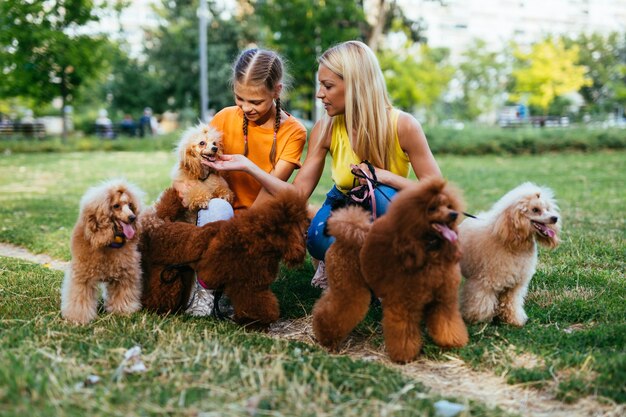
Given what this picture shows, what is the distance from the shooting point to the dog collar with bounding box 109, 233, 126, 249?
3.81m

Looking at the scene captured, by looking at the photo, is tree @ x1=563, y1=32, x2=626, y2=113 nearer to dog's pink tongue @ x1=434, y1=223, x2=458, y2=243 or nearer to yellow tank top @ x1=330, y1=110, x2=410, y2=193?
yellow tank top @ x1=330, y1=110, x2=410, y2=193

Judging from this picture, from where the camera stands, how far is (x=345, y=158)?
4.19 meters

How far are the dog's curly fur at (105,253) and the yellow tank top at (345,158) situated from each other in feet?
4.63

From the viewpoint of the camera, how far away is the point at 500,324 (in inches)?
156

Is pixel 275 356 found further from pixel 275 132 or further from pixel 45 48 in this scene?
pixel 45 48

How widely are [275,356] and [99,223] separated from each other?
4.82 ft

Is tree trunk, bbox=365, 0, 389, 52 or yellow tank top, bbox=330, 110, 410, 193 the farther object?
tree trunk, bbox=365, 0, 389, 52

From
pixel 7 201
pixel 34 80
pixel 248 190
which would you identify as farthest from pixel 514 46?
pixel 248 190

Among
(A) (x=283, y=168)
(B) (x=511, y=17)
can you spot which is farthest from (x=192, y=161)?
(B) (x=511, y=17)

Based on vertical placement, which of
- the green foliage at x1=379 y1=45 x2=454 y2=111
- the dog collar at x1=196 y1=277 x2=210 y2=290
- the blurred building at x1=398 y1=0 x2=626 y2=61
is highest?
the blurred building at x1=398 y1=0 x2=626 y2=61

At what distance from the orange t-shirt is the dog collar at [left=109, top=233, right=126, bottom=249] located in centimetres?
107

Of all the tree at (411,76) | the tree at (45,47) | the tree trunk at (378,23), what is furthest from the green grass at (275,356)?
the tree at (411,76)

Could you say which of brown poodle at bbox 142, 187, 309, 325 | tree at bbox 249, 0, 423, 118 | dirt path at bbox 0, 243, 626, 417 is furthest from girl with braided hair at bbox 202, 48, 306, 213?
tree at bbox 249, 0, 423, 118

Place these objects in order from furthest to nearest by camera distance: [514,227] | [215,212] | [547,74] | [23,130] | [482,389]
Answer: [547,74], [23,130], [215,212], [514,227], [482,389]
